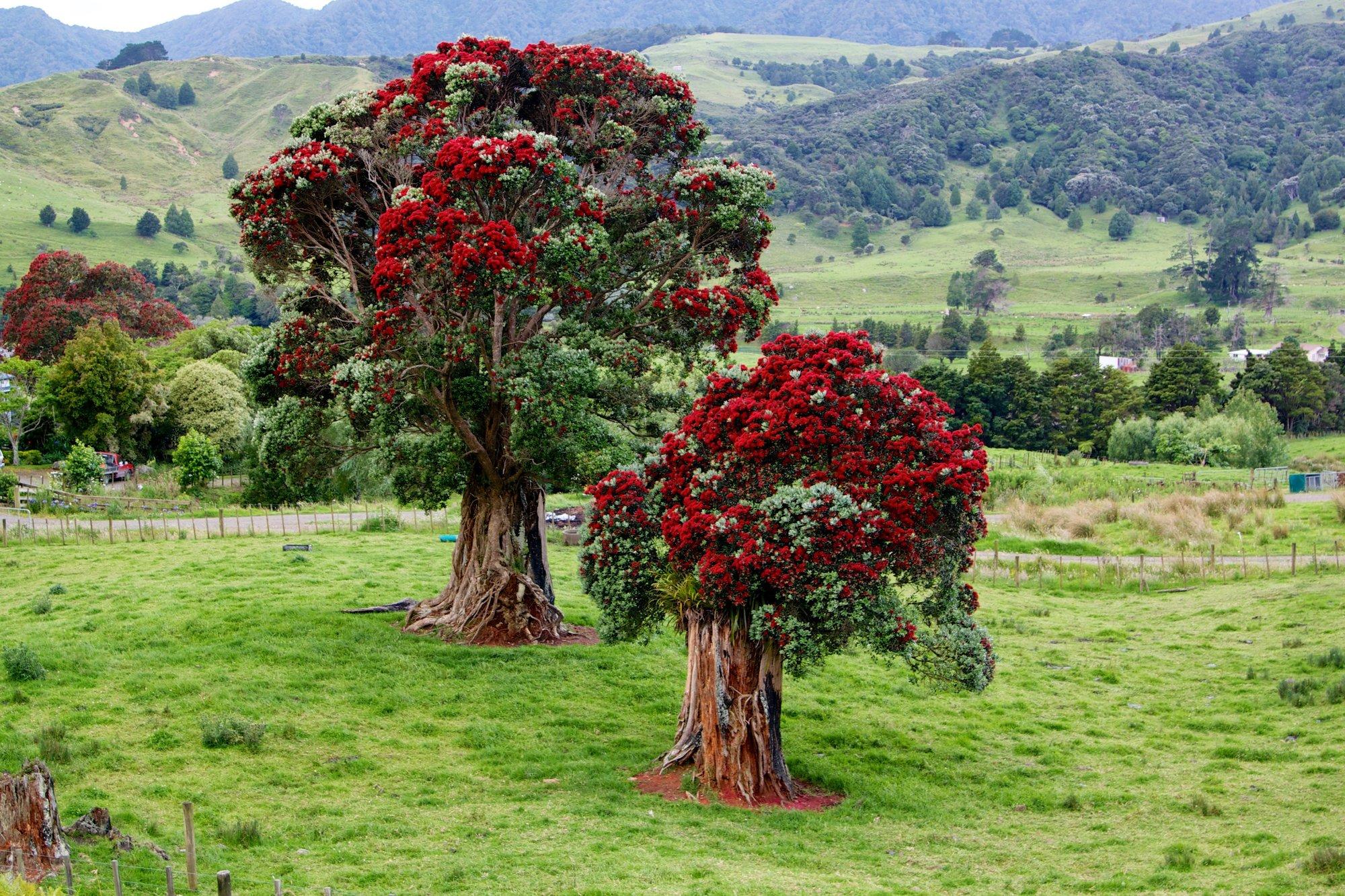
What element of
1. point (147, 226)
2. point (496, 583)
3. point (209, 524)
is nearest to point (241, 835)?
point (496, 583)

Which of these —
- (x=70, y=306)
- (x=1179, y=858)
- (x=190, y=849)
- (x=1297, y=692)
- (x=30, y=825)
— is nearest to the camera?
(x=30, y=825)

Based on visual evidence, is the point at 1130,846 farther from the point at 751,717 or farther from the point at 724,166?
the point at 724,166

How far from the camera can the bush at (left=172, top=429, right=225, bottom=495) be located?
6047 cm

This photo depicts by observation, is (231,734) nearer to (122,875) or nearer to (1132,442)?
(122,875)

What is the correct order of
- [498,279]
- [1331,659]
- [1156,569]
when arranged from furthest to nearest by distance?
[1156,569]
[1331,659]
[498,279]

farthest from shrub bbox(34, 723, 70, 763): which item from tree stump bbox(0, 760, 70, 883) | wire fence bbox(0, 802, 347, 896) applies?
tree stump bbox(0, 760, 70, 883)

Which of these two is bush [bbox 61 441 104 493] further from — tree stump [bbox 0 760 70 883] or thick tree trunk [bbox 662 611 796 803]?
tree stump [bbox 0 760 70 883]

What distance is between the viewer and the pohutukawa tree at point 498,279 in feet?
84.3

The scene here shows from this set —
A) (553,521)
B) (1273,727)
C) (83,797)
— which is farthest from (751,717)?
(553,521)

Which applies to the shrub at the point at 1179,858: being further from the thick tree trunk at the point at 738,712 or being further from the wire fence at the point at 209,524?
the wire fence at the point at 209,524

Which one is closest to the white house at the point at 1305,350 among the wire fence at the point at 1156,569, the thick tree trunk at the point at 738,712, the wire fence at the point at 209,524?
the wire fence at the point at 1156,569

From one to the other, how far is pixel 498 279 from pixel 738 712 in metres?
10.0

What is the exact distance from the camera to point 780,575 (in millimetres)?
19578

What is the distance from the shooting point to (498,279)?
2478cm
